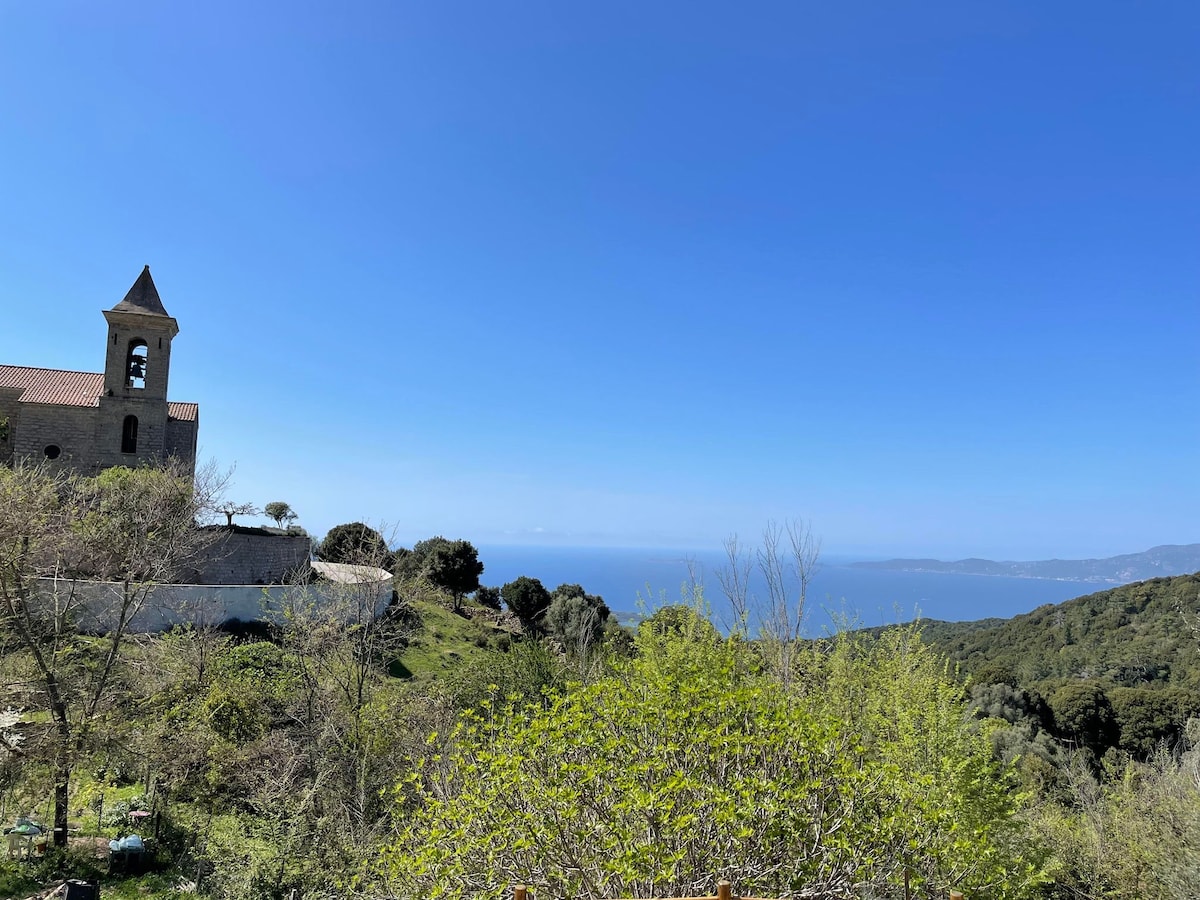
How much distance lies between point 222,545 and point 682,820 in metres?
25.2

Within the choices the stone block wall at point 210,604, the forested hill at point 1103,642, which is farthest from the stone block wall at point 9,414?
the forested hill at point 1103,642

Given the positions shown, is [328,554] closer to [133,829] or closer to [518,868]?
[133,829]

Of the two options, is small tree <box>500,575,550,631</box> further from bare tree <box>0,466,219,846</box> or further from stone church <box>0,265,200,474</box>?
bare tree <box>0,466,219,846</box>

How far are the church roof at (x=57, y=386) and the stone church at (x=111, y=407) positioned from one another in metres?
0.03

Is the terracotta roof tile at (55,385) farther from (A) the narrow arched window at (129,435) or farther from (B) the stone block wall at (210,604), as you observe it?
(B) the stone block wall at (210,604)

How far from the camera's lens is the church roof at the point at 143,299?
2734cm

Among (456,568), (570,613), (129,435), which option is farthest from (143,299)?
(570,613)

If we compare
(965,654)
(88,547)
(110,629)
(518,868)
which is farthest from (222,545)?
(965,654)

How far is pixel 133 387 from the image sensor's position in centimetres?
2728

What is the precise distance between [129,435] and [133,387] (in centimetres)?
205

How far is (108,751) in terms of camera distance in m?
10.4

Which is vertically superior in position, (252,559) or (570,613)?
(252,559)

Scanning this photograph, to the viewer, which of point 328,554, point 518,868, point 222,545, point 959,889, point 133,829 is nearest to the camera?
point 518,868

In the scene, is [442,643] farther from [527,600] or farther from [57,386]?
[57,386]
